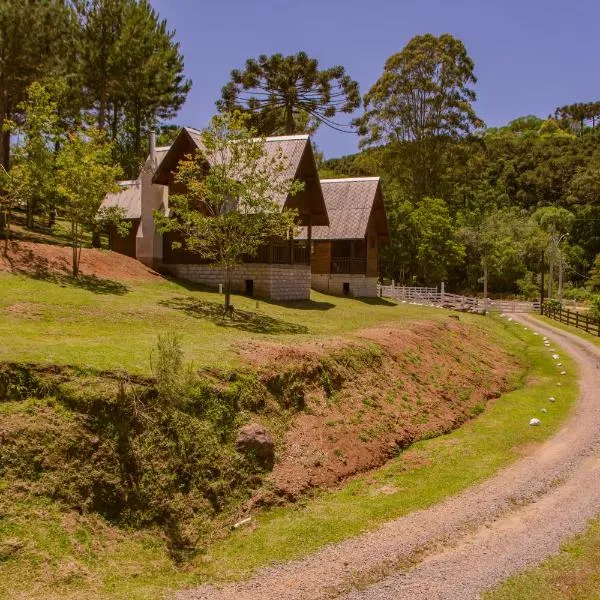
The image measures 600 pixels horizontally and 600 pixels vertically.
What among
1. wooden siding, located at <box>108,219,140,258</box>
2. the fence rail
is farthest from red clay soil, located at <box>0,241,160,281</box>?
the fence rail

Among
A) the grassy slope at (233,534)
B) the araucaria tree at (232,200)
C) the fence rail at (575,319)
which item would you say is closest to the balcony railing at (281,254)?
the araucaria tree at (232,200)

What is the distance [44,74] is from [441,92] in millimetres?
48985

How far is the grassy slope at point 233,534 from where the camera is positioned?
9.18 m

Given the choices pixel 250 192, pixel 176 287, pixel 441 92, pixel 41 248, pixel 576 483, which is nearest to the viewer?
pixel 576 483

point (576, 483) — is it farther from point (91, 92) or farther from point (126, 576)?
point (91, 92)

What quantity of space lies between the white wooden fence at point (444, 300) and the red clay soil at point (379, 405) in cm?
2236

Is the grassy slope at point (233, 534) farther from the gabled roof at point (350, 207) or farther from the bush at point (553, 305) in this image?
the bush at point (553, 305)

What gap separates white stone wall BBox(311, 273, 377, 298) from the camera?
44.3 metres

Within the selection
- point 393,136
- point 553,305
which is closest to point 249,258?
point 553,305

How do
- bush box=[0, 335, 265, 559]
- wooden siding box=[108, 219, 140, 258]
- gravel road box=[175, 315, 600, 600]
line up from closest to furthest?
gravel road box=[175, 315, 600, 600], bush box=[0, 335, 265, 559], wooden siding box=[108, 219, 140, 258]

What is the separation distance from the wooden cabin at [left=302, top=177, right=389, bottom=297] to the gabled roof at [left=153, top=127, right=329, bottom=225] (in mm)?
7843

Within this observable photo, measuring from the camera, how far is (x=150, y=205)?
34344mm

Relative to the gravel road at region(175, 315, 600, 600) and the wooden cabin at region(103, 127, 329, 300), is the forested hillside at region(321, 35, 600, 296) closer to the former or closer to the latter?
the wooden cabin at region(103, 127, 329, 300)

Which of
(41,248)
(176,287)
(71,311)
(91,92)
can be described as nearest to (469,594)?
(71,311)
